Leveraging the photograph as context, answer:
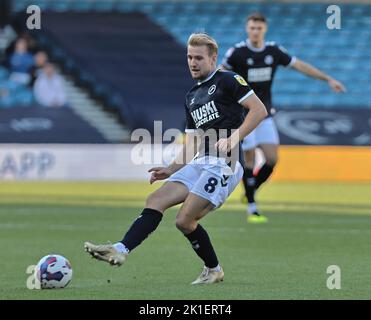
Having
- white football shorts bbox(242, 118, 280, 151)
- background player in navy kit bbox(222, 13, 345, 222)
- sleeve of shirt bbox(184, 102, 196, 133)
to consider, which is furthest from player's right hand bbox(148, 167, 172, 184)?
white football shorts bbox(242, 118, 280, 151)

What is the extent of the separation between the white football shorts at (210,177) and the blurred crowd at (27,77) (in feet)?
55.2

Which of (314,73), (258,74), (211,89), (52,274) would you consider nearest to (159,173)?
(211,89)

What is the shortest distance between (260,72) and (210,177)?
628 cm

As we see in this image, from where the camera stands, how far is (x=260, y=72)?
14.3m

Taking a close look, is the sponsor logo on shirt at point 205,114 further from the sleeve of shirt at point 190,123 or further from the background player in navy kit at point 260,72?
the background player in navy kit at point 260,72

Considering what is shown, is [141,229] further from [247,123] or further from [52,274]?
[247,123]

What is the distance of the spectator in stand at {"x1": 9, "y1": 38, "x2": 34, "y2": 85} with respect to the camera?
26.0 metres

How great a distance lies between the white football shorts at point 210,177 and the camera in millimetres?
8211

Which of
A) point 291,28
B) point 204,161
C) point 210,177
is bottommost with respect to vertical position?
point 210,177

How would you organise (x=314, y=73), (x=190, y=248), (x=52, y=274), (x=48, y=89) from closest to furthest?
(x=52, y=274) < (x=190, y=248) < (x=314, y=73) < (x=48, y=89)

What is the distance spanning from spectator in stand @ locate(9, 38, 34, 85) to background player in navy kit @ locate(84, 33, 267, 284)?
59.0 ft

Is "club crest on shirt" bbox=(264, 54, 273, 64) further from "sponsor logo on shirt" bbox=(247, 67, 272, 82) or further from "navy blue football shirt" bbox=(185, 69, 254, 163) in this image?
"navy blue football shirt" bbox=(185, 69, 254, 163)

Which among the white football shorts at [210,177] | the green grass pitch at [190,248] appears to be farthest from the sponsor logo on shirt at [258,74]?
the white football shorts at [210,177]
